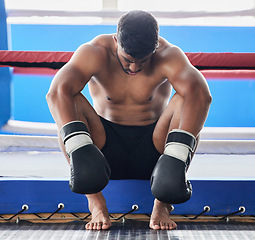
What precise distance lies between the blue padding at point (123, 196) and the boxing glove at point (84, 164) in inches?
9.1

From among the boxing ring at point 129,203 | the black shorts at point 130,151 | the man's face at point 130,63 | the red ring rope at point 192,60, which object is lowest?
the boxing ring at point 129,203

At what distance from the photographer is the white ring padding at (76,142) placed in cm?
92

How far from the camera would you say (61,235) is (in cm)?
97

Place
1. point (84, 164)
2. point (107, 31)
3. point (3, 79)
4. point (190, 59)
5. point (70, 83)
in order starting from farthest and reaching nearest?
point (107, 31)
point (3, 79)
point (190, 59)
point (70, 83)
point (84, 164)

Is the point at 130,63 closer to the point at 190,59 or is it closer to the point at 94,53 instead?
the point at 94,53

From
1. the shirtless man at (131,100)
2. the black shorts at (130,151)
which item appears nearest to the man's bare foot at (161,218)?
the shirtless man at (131,100)

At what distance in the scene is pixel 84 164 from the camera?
2.94 ft

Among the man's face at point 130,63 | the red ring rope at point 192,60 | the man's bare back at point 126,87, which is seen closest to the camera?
the man's face at point 130,63

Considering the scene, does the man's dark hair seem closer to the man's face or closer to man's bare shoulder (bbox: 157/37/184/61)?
the man's face

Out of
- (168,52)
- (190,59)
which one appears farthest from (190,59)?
(168,52)

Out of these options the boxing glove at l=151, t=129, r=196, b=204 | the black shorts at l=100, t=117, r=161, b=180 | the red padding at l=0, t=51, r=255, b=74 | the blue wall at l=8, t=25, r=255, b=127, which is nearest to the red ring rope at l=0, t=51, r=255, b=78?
the red padding at l=0, t=51, r=255, b=74

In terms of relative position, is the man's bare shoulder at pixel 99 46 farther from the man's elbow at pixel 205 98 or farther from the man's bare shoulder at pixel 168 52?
the man's elbow at pixel 205 98

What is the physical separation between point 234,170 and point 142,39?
653mm

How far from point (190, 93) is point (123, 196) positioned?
0.38 m
